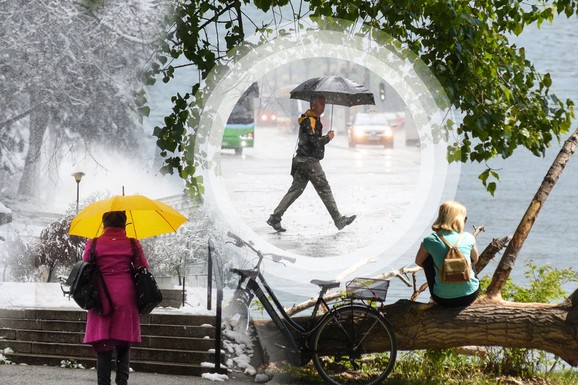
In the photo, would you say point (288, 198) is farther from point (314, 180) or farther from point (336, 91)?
point (336, 91)

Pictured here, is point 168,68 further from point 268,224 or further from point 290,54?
point 268,224

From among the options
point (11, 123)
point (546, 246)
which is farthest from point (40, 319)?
point (546, 246)

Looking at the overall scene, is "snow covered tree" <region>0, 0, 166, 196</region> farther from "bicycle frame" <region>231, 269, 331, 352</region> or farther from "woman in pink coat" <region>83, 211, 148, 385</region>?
"woman in pink coat" <region>83, 211, 148, 385</region>

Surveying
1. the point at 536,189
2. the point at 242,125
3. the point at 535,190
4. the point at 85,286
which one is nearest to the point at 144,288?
the point at 85,286

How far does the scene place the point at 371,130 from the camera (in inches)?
322

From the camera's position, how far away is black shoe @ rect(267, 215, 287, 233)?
8258mm

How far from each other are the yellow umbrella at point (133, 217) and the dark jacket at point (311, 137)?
149cm

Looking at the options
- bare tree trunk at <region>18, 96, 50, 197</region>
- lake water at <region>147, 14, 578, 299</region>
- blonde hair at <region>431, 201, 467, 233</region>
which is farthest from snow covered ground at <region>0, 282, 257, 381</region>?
lake water at <region>147, 14, 578, 299</region>

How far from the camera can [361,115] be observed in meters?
8.16

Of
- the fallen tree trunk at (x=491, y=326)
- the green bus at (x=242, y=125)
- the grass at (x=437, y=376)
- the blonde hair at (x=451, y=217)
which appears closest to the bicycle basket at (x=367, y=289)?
the fallen tree trunk at (x=491, y=326)

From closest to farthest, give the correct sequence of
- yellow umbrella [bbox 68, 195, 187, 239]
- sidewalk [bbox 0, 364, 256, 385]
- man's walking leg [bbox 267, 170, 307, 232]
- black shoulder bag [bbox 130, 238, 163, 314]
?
black shoulder bag [bbox 130, 238, 163, 314] → yellow umbrella [bbox 68, 195, 187, 239] → sidewalk [bbox 0, 364, 256, 385] → man's walking leg [bbox 267, 170, 307, 232]

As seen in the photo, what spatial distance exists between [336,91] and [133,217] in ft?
6.38

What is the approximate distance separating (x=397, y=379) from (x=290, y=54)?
8.26ft

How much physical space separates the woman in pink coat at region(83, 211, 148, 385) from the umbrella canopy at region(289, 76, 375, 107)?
7.05 ft
